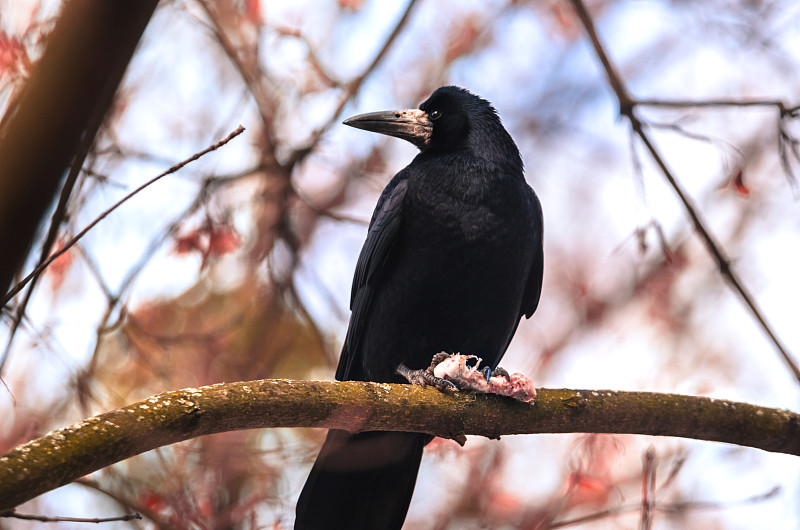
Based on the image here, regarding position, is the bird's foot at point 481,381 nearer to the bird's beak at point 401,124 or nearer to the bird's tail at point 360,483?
the bird's tail at point 360,483

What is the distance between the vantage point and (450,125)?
452cm

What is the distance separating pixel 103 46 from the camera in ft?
4.50

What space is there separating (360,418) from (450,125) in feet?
7.31

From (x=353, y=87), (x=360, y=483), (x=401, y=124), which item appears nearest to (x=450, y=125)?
(x=401, y=124)

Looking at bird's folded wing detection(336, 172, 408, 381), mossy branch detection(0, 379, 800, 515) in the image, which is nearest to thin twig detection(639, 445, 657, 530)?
mossy branch detection(0, 379, 800, 515)

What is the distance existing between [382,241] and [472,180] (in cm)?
56

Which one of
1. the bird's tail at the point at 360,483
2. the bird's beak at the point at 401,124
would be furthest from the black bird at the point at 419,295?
the bird's beak at the point at 401,124

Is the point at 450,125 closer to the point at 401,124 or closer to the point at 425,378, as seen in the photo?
the point at 401,124

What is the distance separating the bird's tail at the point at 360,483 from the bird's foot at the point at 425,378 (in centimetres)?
36

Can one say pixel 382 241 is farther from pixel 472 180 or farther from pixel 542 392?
pixel 542 392

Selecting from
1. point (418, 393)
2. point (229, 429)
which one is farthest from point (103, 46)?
point (418, 393)

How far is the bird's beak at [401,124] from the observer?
458cm

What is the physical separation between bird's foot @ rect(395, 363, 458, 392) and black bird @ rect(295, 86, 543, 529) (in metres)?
0.08

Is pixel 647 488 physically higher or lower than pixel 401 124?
lower
